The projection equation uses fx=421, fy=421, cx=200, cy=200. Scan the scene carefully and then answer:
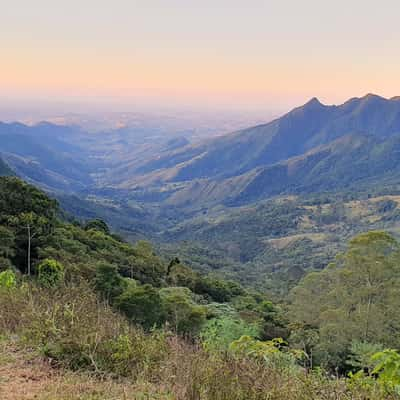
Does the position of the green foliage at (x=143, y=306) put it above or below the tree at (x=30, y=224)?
below

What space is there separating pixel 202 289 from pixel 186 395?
3566 centimetres

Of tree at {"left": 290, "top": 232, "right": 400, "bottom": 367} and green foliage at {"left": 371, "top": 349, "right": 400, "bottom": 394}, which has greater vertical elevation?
green foliage at {"left": 371, "top": 349, "right": 400, "bottom": 394}

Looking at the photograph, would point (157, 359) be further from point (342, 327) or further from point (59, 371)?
point (342, 327)

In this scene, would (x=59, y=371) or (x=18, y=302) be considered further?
(x=18, y=302)

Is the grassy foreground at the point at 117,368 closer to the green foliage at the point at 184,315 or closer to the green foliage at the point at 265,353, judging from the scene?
the green foliage at the point at 265,353

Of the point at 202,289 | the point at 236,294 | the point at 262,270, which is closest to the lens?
the point at 202,289

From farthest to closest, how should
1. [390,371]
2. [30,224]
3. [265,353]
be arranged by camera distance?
[30,224] < [265,353] < [390,371]

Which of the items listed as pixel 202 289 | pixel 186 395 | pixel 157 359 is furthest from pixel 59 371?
pixel 202 289

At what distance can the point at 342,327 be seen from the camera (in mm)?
19844

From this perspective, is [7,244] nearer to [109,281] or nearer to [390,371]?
[109,281]

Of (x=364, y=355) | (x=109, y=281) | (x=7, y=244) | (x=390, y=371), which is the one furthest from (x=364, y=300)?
(x=7, y=244)

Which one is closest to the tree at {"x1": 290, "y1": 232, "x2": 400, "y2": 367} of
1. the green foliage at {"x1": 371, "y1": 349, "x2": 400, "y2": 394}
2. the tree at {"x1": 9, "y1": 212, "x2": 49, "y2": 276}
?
the green foliage at {"x1": 371, "y1": 349, "x2": 400, "y2": 394}

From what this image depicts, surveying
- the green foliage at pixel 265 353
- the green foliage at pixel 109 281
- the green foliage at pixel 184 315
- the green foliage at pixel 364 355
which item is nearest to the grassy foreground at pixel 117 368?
the green foliage at pixel 265 353

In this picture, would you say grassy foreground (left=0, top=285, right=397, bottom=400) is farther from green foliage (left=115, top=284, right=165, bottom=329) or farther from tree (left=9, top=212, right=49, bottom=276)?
tree (left=9, top=212, right=49, bottom=276)
